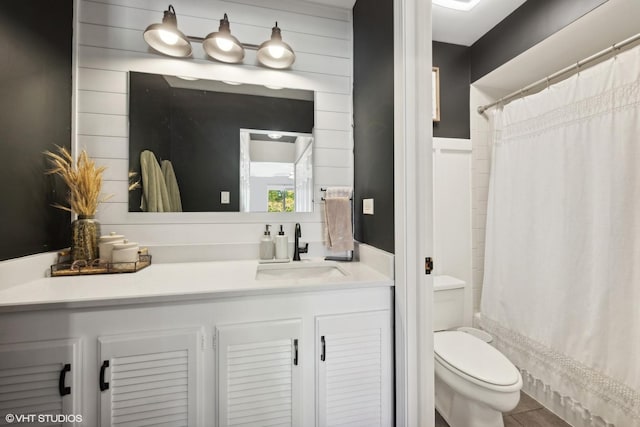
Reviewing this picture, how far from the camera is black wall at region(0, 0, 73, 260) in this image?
3.37 ft

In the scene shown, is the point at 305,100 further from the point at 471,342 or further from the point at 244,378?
the point at 471,342

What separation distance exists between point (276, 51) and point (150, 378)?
69.2 inches

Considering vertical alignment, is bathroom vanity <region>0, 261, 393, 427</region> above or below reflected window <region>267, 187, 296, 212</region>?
below

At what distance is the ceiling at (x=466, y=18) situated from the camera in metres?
1.69

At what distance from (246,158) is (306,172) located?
390 millimetres

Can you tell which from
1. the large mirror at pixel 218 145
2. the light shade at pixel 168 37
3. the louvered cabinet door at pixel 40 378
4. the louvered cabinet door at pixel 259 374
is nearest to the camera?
the louvered cabinet door at pixel 40 378

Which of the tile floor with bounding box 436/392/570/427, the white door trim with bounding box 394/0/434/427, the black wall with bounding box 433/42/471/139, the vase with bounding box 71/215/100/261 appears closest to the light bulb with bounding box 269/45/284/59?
the white door trim with bounding box 394/0/434/427

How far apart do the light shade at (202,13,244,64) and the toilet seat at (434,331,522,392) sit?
209cm

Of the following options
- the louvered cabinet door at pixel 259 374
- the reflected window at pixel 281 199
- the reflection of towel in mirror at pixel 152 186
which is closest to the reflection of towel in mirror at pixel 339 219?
the reflected window at pixel 281 199

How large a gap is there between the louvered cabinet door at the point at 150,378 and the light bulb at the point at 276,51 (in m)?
1.56

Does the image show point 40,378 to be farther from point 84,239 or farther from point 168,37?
point 168,37

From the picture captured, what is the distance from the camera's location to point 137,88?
58.7 inches

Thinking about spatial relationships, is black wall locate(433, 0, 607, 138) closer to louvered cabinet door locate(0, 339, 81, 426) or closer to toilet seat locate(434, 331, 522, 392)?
toilet seat locate(434, 331, 522, 392)

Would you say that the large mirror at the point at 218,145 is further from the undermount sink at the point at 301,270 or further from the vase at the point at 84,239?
the undermount sink at the point at 301,270
